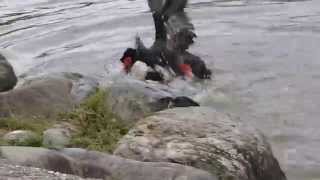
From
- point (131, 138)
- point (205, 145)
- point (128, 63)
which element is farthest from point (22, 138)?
point (128, 63)

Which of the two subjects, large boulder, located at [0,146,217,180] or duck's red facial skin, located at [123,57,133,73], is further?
duck's red facial skin, located at [123,57,133,73]

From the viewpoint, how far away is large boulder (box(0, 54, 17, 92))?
9.26 m

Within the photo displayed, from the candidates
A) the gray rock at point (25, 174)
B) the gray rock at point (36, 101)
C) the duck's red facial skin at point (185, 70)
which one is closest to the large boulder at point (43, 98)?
the gray rock at point (36, 101)

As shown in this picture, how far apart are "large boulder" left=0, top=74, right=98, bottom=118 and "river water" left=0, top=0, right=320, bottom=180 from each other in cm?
212

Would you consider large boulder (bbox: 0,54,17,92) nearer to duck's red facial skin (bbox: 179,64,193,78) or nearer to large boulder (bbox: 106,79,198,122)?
large boulder (bbox: 106,79,198,122)

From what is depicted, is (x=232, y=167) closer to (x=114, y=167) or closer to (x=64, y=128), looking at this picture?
(x=114, y=167)

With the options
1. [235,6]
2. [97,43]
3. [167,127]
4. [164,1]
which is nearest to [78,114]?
[167,127]

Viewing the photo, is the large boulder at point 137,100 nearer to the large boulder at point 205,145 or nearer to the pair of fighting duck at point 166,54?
the large boulder at point 205,145

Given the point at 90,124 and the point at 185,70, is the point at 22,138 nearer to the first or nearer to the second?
the point at 90,124

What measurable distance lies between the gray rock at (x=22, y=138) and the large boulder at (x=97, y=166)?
895mm

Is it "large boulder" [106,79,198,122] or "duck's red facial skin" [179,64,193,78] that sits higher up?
"large boulder" [106,79,198,122]

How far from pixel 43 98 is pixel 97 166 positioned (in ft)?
9.92

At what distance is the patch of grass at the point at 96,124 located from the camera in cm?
681

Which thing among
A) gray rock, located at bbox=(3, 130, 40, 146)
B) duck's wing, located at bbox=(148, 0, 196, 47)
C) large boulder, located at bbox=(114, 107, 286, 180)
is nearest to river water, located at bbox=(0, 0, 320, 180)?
duck's wing, located at bbox=(148, 0, 196, 47)
